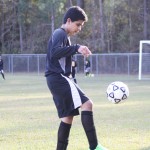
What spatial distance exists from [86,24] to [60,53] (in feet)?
167

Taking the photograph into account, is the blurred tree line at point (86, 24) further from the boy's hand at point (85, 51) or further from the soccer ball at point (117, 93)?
the boy's hand at point (85, 51)

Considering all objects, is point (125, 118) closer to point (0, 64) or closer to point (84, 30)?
point (0, 64)

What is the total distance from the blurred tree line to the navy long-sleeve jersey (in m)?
47.4

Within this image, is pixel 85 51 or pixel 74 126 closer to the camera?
pixel 85 51

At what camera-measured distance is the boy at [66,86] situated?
6.89m

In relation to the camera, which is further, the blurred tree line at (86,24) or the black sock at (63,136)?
the blurred tree line at (86,24)

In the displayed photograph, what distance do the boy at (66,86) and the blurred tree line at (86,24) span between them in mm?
47401

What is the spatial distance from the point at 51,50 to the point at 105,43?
49.6 metres

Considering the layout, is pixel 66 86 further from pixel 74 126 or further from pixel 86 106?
pixel 74 126

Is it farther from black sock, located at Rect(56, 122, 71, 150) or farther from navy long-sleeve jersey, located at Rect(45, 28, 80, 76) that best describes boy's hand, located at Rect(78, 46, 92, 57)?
black sock, located at Rect(56, 122, 71, 150)

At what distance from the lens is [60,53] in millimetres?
6742

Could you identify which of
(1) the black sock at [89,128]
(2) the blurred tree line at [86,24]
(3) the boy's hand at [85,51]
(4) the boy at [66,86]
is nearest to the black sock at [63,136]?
(4) the boy at [66,86]

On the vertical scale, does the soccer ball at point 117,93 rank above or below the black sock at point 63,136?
above

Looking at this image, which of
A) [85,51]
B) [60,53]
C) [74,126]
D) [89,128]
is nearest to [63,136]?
[89,128]
